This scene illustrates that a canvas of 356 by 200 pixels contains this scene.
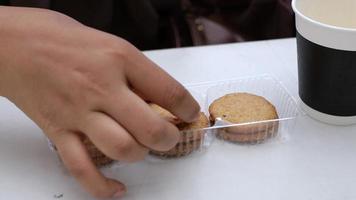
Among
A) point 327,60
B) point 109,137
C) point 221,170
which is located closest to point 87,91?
point 109,137

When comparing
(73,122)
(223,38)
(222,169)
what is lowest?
(223,38)

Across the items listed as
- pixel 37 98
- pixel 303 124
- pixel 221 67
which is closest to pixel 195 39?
pixel 221 67

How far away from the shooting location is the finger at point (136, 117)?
472mm

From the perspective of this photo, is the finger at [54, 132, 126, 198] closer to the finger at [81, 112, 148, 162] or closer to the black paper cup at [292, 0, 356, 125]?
the finger at [81, 112, 148, 162]

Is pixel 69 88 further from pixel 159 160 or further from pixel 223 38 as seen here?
pixel 223 38

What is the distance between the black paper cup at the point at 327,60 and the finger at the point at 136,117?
8.9 inches

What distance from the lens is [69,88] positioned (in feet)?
1.60

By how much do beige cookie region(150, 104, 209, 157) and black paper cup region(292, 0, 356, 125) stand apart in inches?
6.0

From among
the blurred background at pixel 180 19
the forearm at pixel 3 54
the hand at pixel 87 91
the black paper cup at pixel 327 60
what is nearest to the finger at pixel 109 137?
the hand at pixel 87 91

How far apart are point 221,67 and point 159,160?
0.24m

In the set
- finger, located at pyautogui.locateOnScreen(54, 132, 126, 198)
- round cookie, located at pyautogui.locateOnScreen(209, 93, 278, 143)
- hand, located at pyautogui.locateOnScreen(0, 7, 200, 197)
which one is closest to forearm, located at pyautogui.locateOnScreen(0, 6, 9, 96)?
hand, located at pyautogui.locateOnScreen(0, 7, 200, 197)

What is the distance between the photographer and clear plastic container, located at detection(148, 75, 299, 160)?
581mm

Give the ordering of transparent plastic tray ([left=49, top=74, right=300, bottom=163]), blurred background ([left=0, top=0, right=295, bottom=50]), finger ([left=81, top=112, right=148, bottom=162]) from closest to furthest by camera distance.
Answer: finger ([left=81, top=112, right=148, bottom=162]) < transparent plastic tray ([left=49, top=74, right=300, bottom=163]) < blurred background ([left=0, top=0, right=295, bottom=50])

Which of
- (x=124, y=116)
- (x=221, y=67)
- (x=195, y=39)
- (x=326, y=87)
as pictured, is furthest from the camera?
(x=195, y=39)
